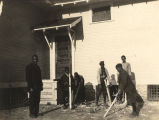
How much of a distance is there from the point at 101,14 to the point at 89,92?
419 cm

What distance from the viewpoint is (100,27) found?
15109mm

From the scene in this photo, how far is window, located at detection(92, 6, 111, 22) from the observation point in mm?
15117

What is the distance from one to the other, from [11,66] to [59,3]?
450cm

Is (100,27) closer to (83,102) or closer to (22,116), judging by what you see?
(83,102)

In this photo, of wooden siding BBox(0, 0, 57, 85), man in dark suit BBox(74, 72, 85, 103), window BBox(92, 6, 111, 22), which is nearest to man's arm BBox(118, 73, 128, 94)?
man in dark suit BBox(74, 72, 85, 103)

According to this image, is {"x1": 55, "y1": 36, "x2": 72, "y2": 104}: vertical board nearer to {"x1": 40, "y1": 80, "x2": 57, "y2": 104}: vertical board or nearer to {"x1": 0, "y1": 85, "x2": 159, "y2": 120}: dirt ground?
{"x1": 40, "y1": 80, "x2": 57, "y2": 104}: vertical board

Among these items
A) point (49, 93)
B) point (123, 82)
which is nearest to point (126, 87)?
point (123, 82)

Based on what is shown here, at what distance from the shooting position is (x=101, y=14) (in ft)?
50.0

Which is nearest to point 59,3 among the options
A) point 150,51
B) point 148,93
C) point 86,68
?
point 86,68

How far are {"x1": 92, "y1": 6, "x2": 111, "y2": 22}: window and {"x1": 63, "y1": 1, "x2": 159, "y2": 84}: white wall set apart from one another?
26cm

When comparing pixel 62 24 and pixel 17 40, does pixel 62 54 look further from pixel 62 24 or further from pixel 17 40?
pixel 17 40

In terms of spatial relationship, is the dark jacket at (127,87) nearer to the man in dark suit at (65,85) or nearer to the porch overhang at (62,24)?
the man in dark suit at (65,85)

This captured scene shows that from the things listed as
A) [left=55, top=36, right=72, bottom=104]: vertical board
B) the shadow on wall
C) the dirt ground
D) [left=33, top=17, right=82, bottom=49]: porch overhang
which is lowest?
the dirt ground

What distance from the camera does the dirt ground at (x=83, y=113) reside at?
998cm
